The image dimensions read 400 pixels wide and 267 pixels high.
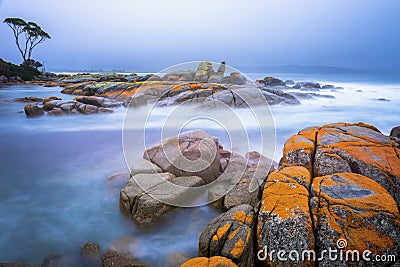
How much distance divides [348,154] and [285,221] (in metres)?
2.20

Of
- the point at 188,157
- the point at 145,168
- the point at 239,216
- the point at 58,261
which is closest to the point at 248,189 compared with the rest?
the point at 239,216

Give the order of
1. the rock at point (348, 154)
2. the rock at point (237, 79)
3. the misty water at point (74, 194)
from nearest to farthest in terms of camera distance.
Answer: the rock at point (348, 154) → the misty water at point (74, 194) → the rock at point (237, 79)

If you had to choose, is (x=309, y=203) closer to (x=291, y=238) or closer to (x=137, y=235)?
(x=291, y=238)

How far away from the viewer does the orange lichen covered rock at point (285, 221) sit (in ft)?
10.6

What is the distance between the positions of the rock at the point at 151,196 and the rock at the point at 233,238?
1.55 meters

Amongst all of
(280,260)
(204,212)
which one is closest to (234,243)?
(280,260)

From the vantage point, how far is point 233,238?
11.4ft

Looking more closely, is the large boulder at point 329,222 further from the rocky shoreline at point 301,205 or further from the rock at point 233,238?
the rock at point 233,238

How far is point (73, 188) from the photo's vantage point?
267 inches

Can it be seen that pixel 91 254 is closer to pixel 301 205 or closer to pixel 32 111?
pixel 301 205

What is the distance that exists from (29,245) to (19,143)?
7.45m

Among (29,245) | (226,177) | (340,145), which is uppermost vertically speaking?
(340,145)

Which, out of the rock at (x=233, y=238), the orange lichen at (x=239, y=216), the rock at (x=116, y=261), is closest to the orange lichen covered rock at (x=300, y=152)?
the rock at (x=233, y=238)

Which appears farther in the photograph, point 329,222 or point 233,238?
point 233,238
